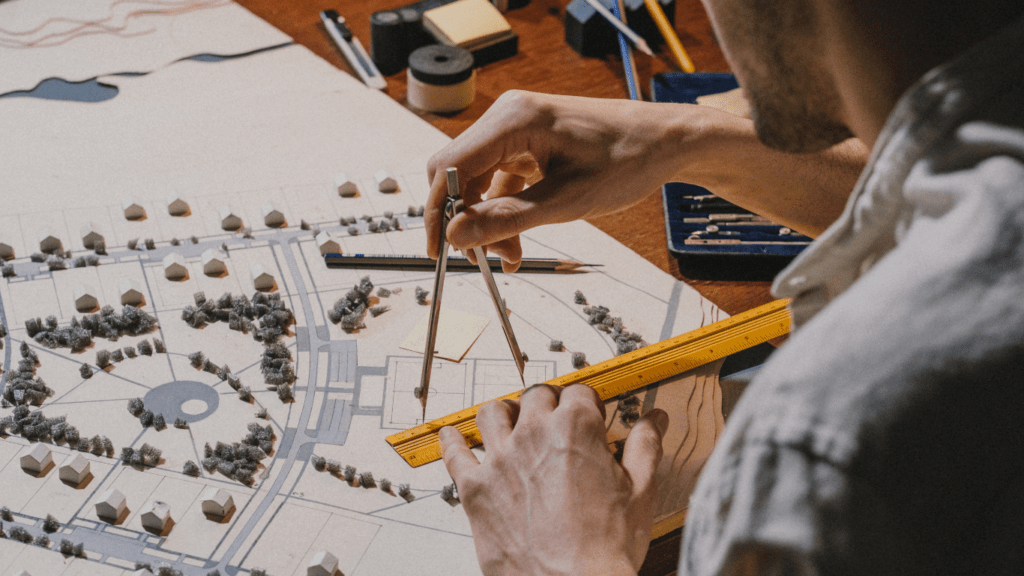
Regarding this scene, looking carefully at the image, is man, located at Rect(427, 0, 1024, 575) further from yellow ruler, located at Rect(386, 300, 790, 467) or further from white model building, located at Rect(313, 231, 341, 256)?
white model building, located at Rect(313, 231, 341, 256)

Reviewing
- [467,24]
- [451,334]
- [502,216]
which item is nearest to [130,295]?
[451,334]

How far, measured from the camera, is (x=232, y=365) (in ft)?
2.79

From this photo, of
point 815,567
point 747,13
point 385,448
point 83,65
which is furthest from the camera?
point 83,65

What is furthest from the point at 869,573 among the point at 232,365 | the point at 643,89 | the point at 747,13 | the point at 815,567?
the point at 643,89

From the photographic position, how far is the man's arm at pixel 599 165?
757mm

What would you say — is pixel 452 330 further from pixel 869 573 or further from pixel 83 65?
pixel 83 65

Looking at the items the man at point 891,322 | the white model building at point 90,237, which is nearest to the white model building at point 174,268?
the white model building at point 90,237

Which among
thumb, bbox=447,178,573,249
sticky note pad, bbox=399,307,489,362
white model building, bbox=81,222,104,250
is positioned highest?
thumb, bbox=447,178,573,249

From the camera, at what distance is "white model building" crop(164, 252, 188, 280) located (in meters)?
0.94

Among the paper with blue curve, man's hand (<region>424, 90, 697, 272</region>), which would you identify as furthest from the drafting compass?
the paper with blue curve

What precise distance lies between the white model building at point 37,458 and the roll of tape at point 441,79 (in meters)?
0.76

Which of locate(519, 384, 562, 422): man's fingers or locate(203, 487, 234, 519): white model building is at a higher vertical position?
locate(519, 384, 562, 422): man's fingers

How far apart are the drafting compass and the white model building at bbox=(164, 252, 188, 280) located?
37cm

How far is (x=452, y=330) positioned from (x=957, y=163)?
69cm
